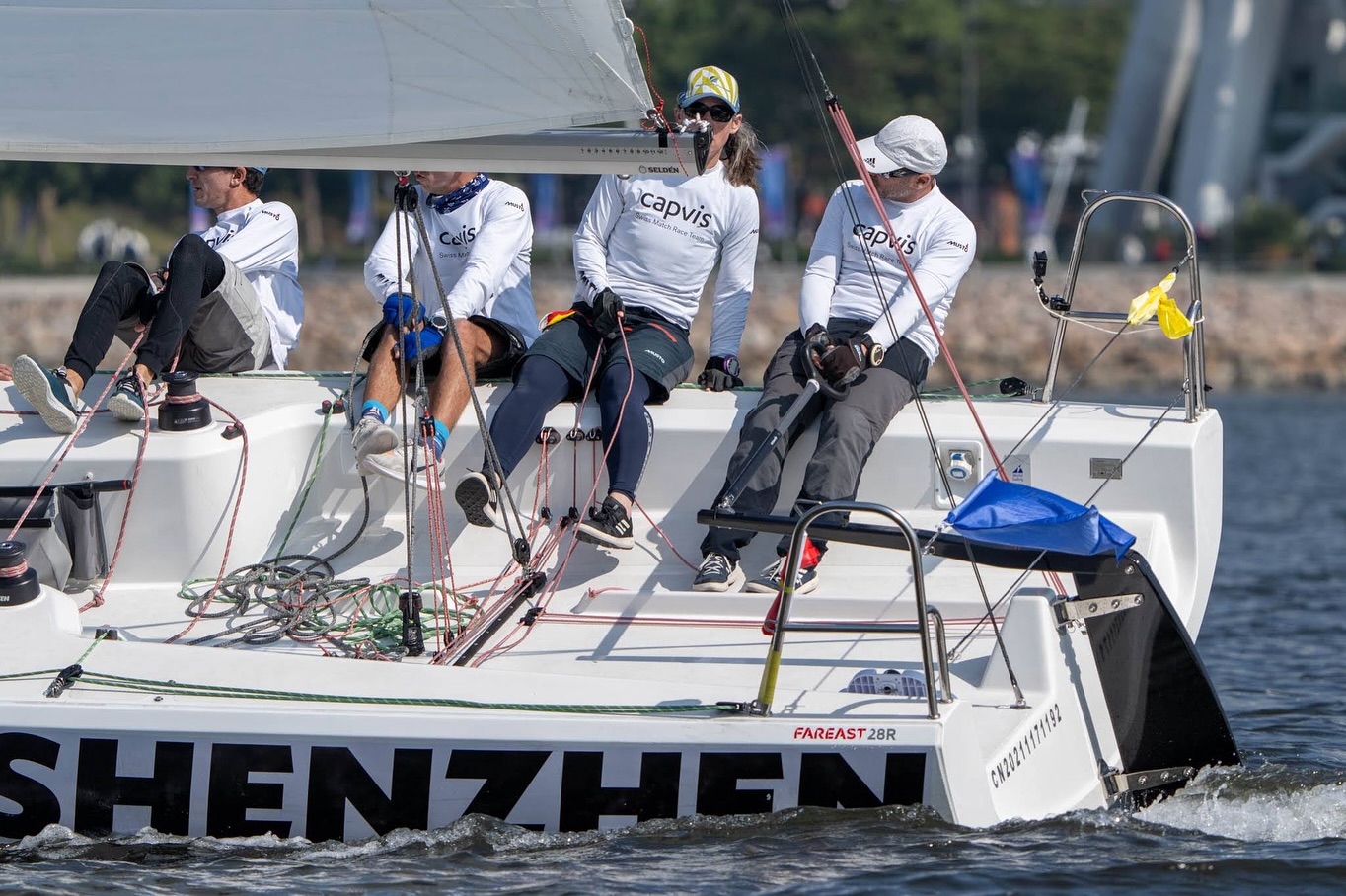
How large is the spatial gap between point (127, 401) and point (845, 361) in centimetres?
212

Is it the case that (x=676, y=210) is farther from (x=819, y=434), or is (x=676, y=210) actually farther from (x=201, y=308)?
(x=201, y=308)

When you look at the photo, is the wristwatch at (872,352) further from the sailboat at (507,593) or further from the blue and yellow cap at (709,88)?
the blue and yellow cap at (709,88)

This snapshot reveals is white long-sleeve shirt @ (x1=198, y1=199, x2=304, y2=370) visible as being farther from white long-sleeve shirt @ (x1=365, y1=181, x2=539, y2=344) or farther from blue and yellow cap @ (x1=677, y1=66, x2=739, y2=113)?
blue and yellow cap @ (x1=677, y1=66, x2=739, y2=113)

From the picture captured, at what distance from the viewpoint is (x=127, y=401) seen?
5.23 metres

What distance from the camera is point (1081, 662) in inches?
176

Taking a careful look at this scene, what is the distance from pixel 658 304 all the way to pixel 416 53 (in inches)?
61.7

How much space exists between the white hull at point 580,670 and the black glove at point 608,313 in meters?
0.30

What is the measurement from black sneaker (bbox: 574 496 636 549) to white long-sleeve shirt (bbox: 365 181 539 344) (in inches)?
36.0

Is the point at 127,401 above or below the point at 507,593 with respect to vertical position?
above

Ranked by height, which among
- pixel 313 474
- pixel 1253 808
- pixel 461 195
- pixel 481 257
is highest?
pixel 461 195

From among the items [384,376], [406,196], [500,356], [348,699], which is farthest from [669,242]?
[348,699]

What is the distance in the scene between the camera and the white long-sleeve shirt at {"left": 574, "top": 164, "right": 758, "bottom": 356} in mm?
5801

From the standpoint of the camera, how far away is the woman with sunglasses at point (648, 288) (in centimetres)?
549

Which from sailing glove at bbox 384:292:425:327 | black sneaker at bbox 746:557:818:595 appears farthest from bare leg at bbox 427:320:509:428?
black sneaker at bbox 746:557:818:595
